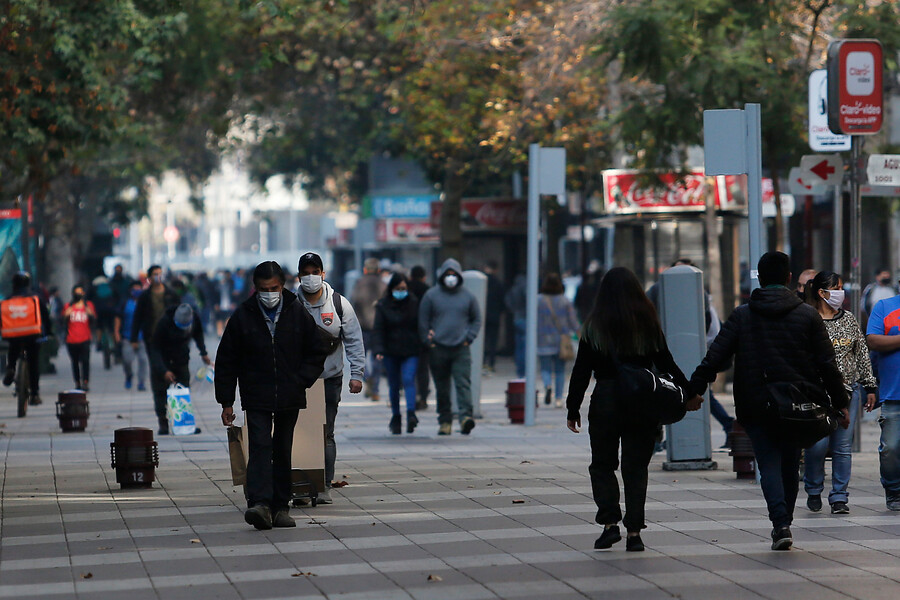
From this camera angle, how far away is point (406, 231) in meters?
36.2

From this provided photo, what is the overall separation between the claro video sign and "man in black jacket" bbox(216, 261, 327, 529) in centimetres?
551

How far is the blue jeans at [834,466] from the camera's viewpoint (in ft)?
31.2

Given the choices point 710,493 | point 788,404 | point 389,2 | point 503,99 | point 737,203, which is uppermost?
point 389,2

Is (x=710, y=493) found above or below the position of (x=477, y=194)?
below

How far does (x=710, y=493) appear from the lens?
10.6m

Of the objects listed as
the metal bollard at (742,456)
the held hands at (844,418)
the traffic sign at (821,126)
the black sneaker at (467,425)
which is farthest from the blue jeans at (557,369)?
the held hands at (844,418)

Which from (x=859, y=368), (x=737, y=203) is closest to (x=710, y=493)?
(x=859, y=368)

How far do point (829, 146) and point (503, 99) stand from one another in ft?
36.2

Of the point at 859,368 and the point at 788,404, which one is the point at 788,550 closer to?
Result: the point at 788,404

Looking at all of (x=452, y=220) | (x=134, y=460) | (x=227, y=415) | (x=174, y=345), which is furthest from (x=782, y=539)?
(x=452, y=220)

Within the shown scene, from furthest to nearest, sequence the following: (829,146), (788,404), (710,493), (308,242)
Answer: (308,242), (829,146), (710,493), (788,404)

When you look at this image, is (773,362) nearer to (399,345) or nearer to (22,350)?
(399,345)

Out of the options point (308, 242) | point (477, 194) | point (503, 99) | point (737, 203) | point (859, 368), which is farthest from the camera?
point (308, 242)

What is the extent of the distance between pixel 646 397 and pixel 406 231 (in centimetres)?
2857
